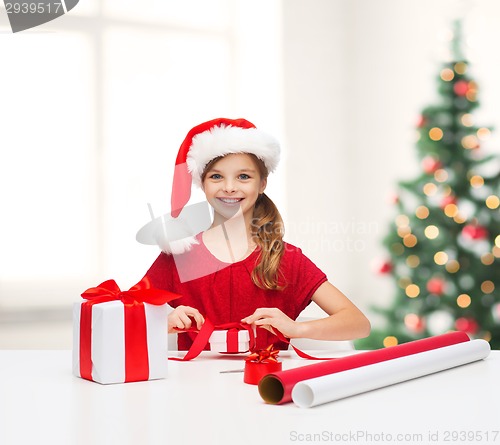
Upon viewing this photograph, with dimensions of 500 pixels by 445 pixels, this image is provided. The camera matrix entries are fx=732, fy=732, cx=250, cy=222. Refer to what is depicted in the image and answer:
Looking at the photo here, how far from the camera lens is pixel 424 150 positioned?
364cm

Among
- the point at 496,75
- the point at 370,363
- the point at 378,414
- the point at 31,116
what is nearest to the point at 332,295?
the point at 370,363

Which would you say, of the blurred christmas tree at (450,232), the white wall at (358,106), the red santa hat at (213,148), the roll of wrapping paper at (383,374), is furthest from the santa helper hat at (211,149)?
the white wall at (358,106)

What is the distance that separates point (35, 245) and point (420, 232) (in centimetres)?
186

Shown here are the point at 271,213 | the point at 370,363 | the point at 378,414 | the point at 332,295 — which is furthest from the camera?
the point at 271,213

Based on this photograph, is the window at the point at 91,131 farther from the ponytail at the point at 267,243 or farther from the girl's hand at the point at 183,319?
the girl's hand at the point at 183,319

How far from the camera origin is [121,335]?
3.48 ft

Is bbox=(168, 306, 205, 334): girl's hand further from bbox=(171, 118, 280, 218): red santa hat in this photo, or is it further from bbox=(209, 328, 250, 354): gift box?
bbox=(171, 118, 280, 218): red santa hat

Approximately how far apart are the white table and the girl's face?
0.54 meters

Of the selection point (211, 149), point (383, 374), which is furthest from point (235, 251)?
point (383, 374)

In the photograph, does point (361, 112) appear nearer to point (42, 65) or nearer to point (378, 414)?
point (42, 65)

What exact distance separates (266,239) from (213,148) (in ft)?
0.80

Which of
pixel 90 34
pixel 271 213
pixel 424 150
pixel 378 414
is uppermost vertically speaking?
pixel 90 34

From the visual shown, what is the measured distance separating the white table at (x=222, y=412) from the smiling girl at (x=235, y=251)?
0.50 metres

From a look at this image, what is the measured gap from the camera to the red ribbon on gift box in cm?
107
